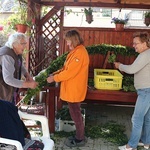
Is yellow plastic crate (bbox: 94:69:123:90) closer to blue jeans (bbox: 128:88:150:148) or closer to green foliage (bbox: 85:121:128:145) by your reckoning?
blue jeans (bbox: 128:88:150:148)

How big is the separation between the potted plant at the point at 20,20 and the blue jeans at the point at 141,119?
2.25 meters

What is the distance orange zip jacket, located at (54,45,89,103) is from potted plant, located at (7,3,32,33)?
1517 millimetres

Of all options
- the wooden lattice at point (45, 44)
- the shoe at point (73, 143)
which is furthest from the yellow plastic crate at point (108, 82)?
the wooden lattice at point (45, 44)

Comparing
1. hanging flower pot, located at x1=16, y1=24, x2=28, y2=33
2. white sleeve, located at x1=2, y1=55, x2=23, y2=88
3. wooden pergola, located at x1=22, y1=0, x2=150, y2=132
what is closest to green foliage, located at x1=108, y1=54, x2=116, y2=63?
wooden pergola, located at x1=22, y1=0, x2=150, y2=132

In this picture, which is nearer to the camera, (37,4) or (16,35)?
(16,35)

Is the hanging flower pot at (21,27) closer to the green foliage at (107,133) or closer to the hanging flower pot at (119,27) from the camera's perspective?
the green foliage at (107,133)

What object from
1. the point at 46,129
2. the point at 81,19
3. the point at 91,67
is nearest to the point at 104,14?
the point at 81,19

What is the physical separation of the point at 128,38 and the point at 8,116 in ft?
12.5

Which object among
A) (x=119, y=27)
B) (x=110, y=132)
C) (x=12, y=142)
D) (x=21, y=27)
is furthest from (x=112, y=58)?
(x=12, y=142)

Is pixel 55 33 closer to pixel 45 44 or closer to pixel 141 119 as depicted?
pixel 45 44

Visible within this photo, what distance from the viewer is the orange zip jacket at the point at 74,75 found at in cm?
304

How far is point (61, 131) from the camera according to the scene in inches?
152

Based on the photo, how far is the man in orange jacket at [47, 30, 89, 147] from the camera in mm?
3045

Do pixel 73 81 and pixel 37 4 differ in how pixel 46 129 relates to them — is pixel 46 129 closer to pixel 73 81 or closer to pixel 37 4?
pixel 73 81
